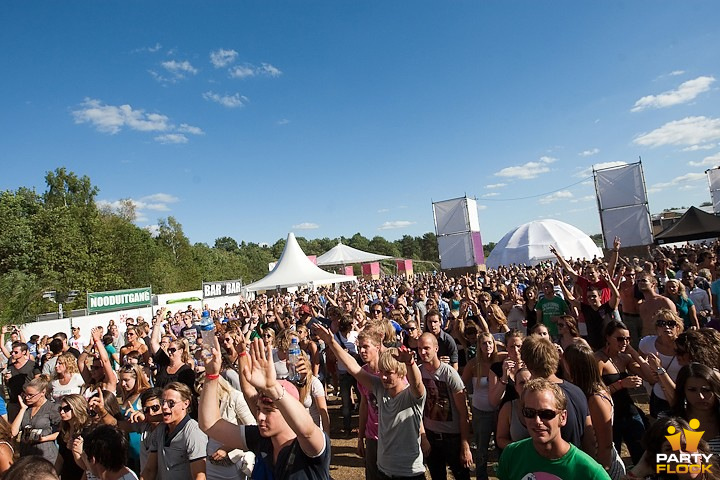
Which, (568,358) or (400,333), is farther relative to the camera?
(400,333)

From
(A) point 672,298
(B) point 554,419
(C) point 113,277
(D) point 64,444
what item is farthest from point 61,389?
(C) point 113,277

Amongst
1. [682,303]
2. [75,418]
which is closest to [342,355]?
[75,418]

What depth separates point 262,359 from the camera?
2.04 m

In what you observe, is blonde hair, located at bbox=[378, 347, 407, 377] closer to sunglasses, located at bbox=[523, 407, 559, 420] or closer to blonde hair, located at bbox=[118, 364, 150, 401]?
sunglasses, located at bbox=[523, 407, 559, 420]

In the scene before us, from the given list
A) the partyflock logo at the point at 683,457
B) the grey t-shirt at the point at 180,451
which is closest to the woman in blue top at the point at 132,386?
the grey t-shirt at the point at 180,451

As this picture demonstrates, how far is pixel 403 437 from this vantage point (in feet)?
9.71

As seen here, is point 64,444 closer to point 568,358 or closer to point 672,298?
point 568,358

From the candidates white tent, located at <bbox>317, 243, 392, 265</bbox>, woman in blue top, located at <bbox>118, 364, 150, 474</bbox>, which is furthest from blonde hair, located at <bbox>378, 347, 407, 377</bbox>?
white tent, located at <bbox>317, 243, 392, 265</bbox>

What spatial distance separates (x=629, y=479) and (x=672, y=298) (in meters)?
4.63

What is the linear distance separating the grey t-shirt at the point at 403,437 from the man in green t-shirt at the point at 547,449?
1014mm

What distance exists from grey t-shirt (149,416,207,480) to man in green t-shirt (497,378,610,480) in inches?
80.7

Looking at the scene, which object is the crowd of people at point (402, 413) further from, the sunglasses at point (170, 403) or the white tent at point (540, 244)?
the white tent at point (540, 244)

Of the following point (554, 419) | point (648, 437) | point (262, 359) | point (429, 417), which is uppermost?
point (262, 359)

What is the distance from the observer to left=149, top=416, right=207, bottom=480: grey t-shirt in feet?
9.29
